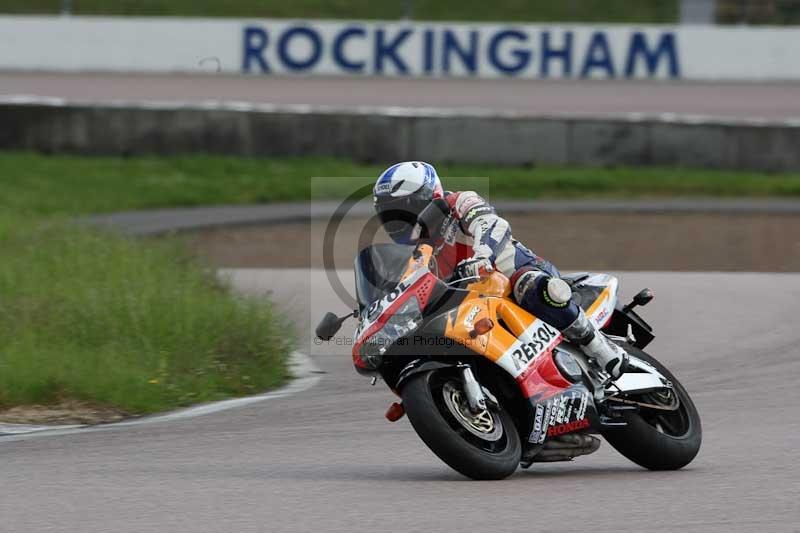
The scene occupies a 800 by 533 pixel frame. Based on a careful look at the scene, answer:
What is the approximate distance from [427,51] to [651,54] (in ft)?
13.4

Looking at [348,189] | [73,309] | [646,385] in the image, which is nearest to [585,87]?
[348,189]

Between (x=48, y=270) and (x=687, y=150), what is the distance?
482 inches

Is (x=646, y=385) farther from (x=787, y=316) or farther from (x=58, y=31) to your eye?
(x=58, y=31)

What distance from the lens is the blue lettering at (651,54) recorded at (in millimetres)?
25906

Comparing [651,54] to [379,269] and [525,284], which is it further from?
[379,269]

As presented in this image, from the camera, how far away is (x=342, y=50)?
26.2m

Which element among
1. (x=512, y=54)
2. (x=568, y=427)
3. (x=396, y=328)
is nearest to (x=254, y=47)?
(x=512, y=54)

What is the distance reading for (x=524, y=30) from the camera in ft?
84.9

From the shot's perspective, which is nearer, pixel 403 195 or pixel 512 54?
pixel 403 195

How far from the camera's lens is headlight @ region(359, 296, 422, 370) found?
6004 millimetres

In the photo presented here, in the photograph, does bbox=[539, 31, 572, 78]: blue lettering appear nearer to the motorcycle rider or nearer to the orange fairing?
the motorcycle rider

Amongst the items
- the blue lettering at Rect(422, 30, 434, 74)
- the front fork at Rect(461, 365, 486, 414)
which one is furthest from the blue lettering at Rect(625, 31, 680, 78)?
the front fork at Rect(461, 365, 486, 414)

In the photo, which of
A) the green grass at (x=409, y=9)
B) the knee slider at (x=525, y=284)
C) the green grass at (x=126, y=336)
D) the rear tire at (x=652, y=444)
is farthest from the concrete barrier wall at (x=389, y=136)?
the knee slider at (x=525, y=284)

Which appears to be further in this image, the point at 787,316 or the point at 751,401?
the point at 787,316
